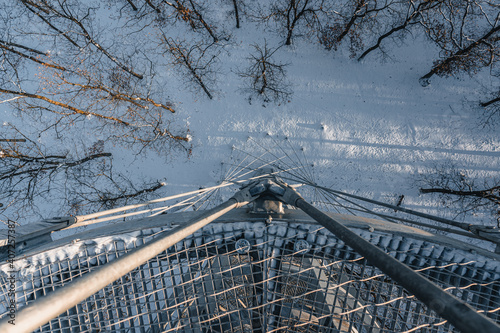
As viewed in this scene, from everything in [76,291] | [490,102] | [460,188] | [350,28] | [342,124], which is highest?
[350,28]

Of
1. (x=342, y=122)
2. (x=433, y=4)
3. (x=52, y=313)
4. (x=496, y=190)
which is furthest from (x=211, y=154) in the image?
(x=496, y=190)

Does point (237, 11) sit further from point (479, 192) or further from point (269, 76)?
point (479, 192)

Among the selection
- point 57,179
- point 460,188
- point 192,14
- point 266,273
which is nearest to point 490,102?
point 460,188

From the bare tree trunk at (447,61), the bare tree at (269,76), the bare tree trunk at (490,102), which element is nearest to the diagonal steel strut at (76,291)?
the bare tree at (269,76)

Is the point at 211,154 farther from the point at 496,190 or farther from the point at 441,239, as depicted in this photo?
the point at 496,190

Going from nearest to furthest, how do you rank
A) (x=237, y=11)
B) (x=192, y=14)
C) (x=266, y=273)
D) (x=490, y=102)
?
(x=266, y=273)
(x=490, y=102)
(x=237, y=11)
(x=192, y=14)

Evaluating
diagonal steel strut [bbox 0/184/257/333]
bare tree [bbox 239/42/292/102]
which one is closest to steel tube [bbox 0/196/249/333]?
diagonal steel strut [bbox 0/184/257/333]

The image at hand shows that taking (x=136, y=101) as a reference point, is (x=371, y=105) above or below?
below

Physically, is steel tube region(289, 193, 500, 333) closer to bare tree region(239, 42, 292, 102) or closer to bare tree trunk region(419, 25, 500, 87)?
bare tree region(239, 42, 292, 102)

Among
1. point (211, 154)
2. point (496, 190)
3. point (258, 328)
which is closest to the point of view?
point (258, 328)
